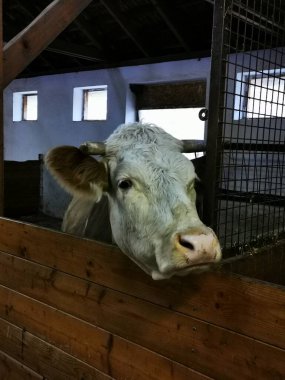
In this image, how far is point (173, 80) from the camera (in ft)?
22.7

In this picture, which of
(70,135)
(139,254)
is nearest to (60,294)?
(139,254)

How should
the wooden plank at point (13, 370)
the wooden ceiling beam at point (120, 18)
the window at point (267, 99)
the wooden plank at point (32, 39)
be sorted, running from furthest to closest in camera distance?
the wooden ceiling beam at point (120, 18) < the wooden plank at point (32, 39) < the window at point (267, 99) < the wooden plank at point (13, 370)

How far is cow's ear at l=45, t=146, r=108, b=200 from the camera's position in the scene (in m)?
1.71

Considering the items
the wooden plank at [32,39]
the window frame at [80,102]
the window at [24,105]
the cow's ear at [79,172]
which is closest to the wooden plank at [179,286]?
the cow's ear at [79,172]

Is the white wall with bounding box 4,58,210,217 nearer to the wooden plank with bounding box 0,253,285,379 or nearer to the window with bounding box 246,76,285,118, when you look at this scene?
the window with bounding box 246,76,285,118

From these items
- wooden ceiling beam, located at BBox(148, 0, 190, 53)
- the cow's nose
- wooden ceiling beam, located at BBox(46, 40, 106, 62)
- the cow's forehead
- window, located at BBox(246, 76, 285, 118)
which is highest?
wooden ceiling beam, located at BBox(148, 0, 190, 53)

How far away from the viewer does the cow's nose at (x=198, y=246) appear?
1.18 m

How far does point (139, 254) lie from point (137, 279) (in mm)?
115

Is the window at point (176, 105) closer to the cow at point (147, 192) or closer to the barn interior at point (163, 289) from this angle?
the barn interior at point (163, 289)

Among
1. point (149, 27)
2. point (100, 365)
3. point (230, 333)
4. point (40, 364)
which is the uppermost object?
point (149, 27)

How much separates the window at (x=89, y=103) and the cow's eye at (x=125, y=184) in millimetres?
6608

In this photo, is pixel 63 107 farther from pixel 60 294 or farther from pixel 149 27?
pixel 60 294

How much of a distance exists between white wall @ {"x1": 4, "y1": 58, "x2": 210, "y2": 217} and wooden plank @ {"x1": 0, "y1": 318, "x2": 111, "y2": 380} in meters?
3.70

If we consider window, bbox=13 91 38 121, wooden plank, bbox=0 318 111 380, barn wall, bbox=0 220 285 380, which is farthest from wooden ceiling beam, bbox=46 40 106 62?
wooden plank, bbox=0 318 111 380
